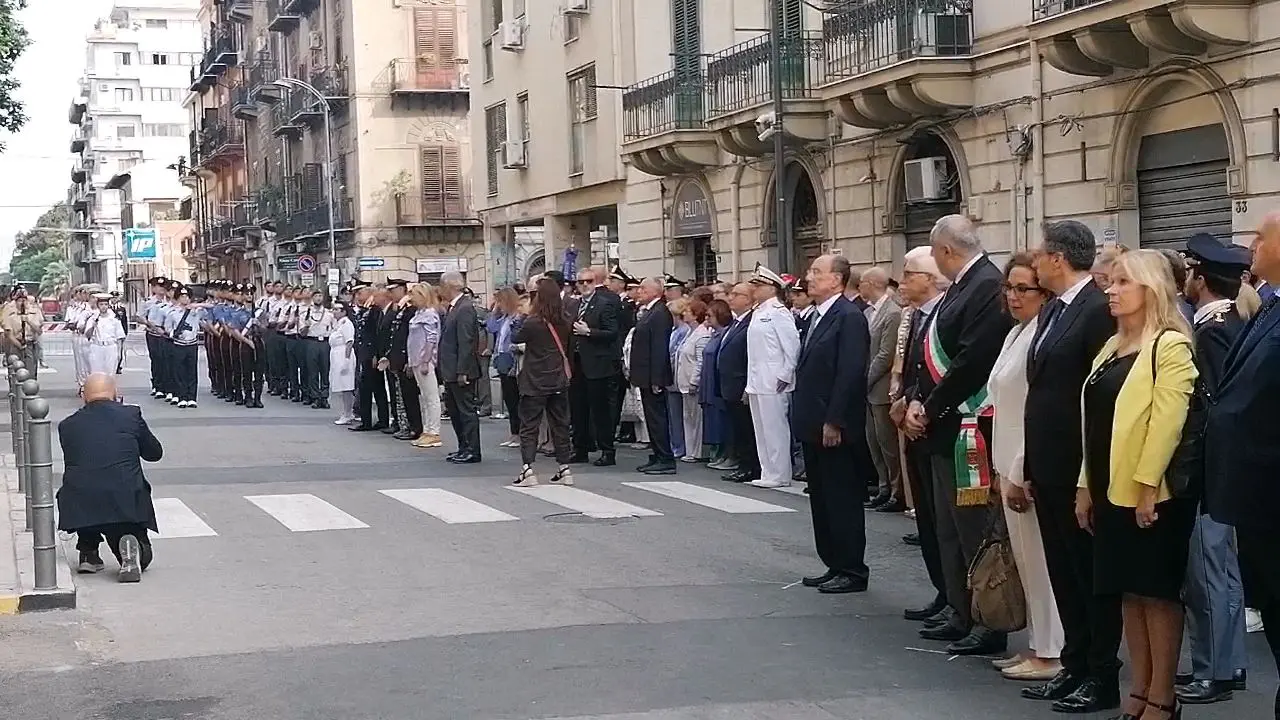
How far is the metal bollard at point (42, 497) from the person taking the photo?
9.98m

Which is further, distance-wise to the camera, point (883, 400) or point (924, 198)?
point (924, 198)

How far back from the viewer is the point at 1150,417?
6.40 meters

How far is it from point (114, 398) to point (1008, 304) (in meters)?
6.19

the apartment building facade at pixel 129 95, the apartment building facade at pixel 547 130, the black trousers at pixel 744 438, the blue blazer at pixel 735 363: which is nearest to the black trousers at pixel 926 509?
the black trousers at pixel 744 438

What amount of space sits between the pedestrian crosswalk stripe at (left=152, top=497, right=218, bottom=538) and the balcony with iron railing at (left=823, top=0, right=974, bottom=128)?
10486 mm

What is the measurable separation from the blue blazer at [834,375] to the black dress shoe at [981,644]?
1.73 meters

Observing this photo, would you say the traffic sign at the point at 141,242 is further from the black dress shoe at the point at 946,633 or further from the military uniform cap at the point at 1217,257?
the military uniform cap at the point at 1217,257

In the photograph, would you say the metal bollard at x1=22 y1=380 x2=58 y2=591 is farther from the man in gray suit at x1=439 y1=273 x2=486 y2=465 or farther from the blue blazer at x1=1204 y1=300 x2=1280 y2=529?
the man in gray suit at x1=439 y1=273 x2=486 y2=465

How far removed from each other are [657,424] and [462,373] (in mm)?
2299

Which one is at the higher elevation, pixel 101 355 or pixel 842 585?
Result: pixel 101 355

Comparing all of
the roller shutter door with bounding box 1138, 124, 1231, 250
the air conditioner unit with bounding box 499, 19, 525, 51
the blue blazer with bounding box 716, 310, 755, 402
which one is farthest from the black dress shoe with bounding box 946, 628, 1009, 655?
the air conditioner unit with bounding box 499, 19, 525, 51

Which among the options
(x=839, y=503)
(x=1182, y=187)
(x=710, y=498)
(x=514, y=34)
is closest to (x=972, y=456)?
(x=839, y=503)

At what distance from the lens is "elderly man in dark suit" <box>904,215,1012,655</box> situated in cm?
793

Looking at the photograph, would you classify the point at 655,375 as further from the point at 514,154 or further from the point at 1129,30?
the point at 514,154
